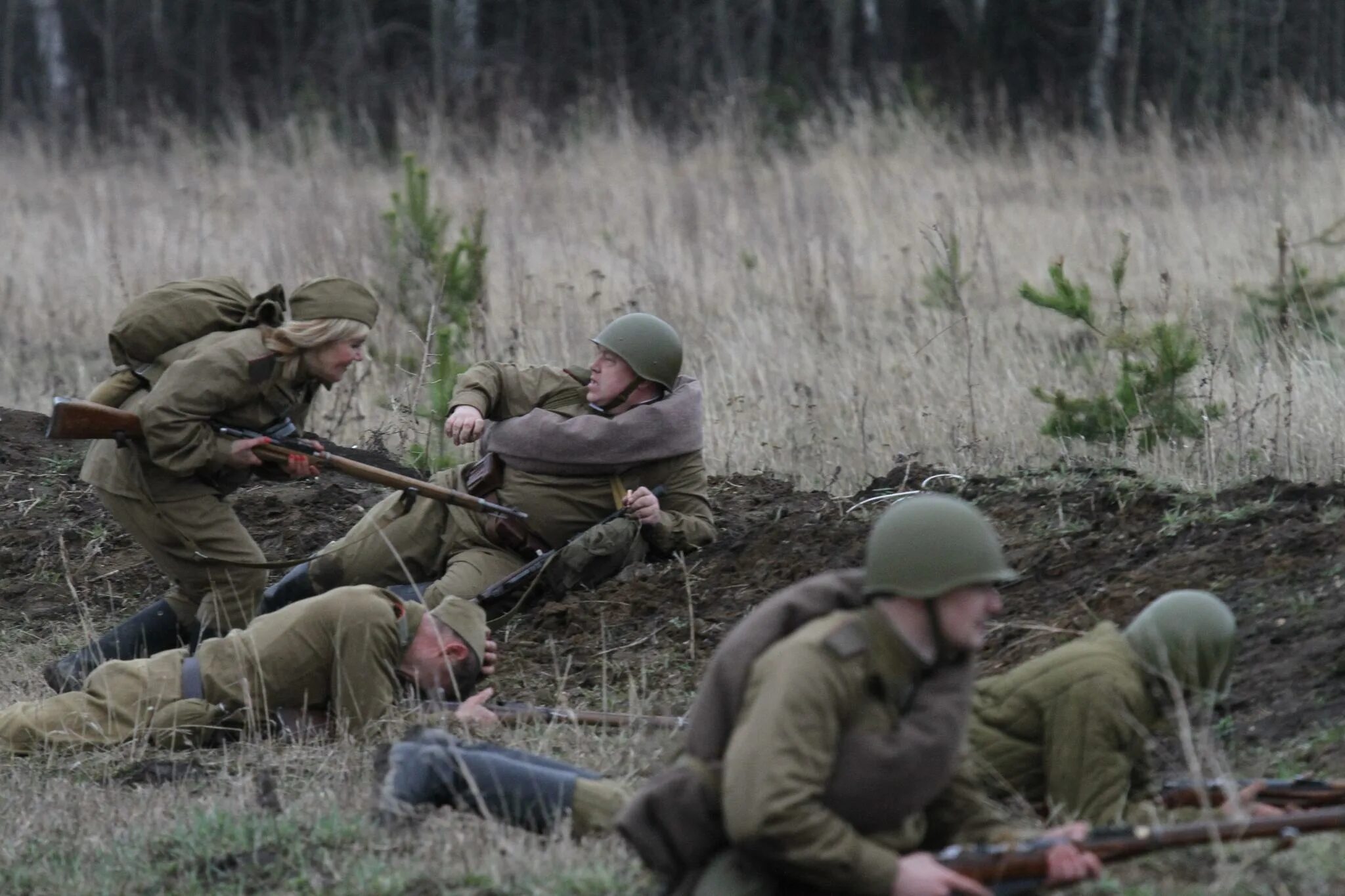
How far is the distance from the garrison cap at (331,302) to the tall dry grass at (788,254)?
266 centimetres

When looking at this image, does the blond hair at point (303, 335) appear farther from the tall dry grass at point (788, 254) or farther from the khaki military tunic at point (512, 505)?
the tall dry grass at point (788, 254)

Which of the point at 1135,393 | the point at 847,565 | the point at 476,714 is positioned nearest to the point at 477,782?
the point at 476,714

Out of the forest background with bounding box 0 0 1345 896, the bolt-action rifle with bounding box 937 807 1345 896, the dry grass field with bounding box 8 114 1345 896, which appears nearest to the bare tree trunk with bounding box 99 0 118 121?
the forest background with bounding box 0 0 1345 896

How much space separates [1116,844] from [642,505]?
3.73 m

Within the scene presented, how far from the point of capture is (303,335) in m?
6.50

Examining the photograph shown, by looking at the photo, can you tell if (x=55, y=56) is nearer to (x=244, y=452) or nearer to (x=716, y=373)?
(x=716, y=373)

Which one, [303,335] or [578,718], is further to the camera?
[303,335]

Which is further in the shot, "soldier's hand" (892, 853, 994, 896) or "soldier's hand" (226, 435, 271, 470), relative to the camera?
"soldier's hand" (226, 435, 271, 470)

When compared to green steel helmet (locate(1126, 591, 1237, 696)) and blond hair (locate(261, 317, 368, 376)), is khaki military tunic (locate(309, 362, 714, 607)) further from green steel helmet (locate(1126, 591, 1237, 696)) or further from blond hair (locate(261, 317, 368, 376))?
green steel helmet (locate(1126, 591, 1237, 696))

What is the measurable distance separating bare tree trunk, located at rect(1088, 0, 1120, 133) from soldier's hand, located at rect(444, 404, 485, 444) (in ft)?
57.3

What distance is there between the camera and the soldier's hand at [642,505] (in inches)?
288

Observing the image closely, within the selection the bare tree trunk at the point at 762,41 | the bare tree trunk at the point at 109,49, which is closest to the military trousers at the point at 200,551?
the bare tree trunk at the point at 762,41

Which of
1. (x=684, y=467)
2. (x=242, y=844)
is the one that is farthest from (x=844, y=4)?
(x=242, y=844)

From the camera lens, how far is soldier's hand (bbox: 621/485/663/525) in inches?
288
